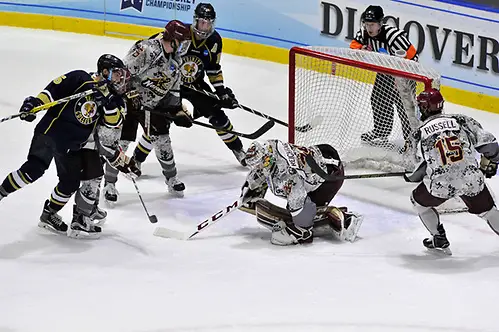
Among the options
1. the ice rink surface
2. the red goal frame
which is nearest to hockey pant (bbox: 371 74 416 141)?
the red goal frame

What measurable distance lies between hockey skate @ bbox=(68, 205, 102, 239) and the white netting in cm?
158

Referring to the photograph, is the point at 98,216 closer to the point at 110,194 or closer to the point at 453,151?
the point at 110,194

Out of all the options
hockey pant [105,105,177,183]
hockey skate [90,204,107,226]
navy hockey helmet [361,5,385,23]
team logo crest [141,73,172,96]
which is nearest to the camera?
hockey skate [90,204,107,226]

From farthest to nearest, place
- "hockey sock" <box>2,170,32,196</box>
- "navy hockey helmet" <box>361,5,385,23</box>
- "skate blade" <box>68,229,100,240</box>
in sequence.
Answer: "navy hockey helmet" <box>361,5,385,23</box>
"skate blade" <box>68,229,100,240</box>
"hockey sock" <box>2,170,32,196</box>

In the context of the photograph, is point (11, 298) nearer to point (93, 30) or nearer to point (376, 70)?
point (376, 70)

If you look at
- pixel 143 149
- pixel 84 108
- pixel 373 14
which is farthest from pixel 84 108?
pixel 373 14

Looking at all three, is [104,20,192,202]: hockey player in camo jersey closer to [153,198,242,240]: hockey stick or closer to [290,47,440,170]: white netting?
[153,198,242,240]: hockey stick

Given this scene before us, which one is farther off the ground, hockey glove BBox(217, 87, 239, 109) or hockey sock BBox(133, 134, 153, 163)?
hockey glove BBox(217, 87, 239, 109)

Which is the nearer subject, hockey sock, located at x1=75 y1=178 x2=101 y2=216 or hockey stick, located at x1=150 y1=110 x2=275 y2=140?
hockey sock, located at x1=75 y1=178 x2=101 y2=216

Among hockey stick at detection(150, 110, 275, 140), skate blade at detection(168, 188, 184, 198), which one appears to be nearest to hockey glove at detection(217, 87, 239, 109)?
hockey stick at detection(150, 110, 275, 140)

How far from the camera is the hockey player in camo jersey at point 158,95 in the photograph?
5918 mm

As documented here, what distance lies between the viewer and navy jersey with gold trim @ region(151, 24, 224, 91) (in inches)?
253

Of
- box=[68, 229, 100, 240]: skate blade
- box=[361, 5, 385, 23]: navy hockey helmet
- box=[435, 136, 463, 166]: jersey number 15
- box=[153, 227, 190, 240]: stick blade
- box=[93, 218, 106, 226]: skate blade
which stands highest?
box=[361, 5, 385, 23]: navy hockey helmet

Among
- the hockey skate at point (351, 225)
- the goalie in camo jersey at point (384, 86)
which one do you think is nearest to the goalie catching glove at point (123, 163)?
the hockey skate at point (351, 225)
